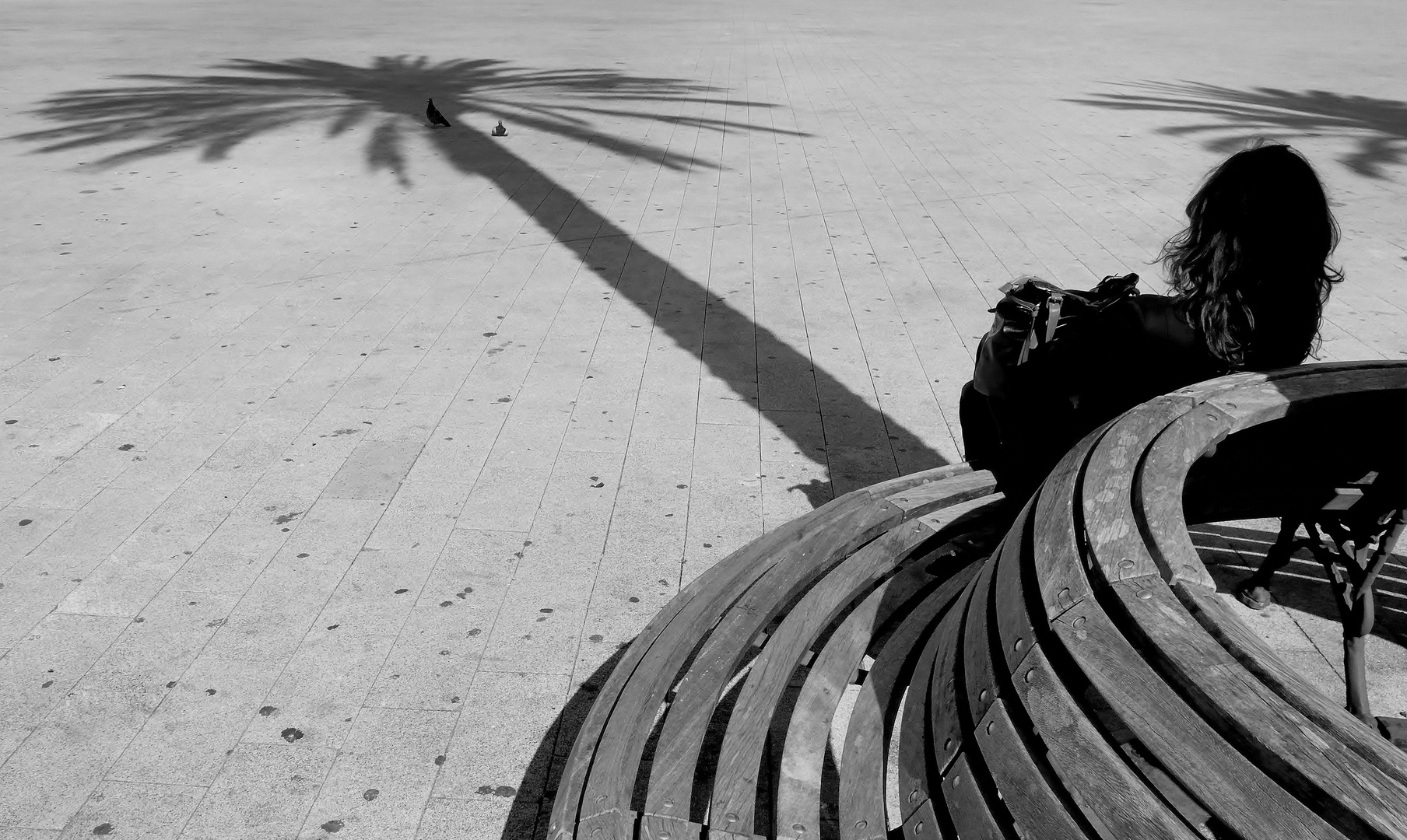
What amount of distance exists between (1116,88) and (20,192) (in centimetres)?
1273

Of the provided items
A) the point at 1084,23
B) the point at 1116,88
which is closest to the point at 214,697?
the point at 1116,88

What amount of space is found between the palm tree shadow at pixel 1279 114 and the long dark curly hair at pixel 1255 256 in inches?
344

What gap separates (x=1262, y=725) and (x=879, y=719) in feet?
3.57

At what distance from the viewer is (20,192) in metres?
9.43

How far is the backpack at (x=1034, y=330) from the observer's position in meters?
2.99

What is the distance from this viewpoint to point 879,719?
100 inches

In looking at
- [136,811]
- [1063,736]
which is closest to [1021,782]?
[1063,736]

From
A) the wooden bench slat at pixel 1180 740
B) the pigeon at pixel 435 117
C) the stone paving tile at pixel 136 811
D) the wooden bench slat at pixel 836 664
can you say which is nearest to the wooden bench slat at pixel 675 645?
the wooden bench slat at pixel 836 664

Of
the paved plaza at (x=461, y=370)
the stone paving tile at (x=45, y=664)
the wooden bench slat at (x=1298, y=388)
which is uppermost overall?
the wooden bench slat at (x=1298, y=388)

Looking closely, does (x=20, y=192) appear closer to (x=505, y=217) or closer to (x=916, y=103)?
(x=505, y=217)

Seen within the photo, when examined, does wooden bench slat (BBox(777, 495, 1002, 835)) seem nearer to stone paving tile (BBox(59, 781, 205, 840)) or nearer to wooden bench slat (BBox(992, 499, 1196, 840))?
wooden bench slat (BBox(992, 499, 1196, 840))

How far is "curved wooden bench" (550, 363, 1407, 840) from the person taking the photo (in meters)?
1.58

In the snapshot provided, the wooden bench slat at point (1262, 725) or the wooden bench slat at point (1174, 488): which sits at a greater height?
the wooden bench slat at point (1174, 488)

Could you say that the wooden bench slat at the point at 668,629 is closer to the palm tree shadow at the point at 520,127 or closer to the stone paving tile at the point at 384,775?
the stone paving tile at the point at 384,775
